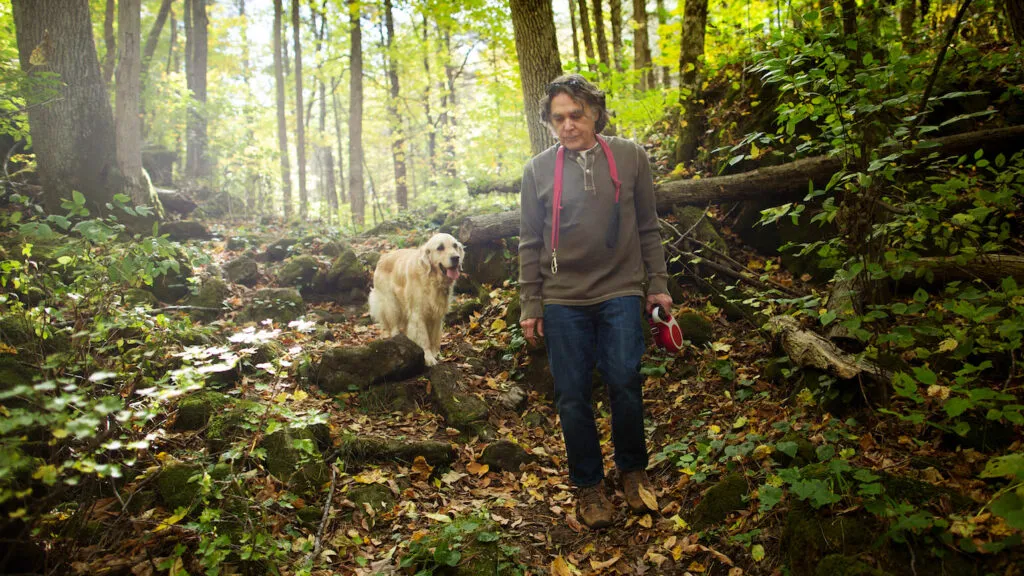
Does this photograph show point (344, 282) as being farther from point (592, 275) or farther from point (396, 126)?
point (396, 126)

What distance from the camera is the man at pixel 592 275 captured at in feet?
10.0

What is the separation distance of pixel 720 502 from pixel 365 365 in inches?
125

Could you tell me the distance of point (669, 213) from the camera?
6164 millimetres

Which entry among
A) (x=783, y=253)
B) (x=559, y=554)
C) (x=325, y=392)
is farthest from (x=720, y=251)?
(x=325, y=392)

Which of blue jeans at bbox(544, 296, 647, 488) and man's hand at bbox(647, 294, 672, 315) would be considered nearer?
blue jeans at bbox(544, 296, 647, 488)

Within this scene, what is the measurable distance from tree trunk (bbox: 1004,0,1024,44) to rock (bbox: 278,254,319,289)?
826cm

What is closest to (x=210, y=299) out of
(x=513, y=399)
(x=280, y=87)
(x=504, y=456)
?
(x=513, y=399)

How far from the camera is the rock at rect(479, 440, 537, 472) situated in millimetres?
3955

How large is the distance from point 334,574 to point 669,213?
16.3 feet

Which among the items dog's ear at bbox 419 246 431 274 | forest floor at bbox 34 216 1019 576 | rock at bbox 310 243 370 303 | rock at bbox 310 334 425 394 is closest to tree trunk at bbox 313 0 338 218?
rock at bbox 310 243 370 303

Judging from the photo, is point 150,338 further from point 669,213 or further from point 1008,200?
point 669,213

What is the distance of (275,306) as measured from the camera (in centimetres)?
669

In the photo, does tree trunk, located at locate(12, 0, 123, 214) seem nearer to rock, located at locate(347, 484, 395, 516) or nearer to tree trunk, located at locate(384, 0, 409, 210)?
rock, located at locate(347, 484, 395, 516)

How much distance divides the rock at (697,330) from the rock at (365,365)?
247 cm
